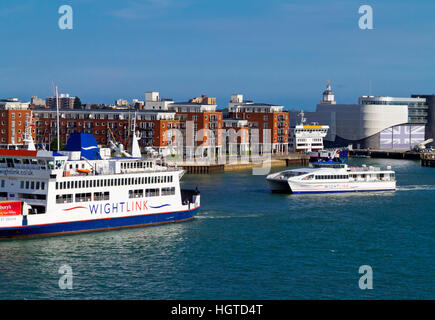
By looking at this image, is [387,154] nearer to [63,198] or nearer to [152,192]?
[152,192]

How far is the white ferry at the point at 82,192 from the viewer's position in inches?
1689

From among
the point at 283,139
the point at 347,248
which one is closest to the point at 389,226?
the point at 347,248

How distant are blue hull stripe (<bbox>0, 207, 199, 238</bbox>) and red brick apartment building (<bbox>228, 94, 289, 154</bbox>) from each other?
76.6 m

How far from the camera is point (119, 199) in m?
46.2

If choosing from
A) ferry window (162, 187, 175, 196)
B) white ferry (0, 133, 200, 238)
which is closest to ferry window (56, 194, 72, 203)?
white ferry (0, 133, 200, 238)

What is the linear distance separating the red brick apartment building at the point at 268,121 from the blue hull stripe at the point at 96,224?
76577 millimetres

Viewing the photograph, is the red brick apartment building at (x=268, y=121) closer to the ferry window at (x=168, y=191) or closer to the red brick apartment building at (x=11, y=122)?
the red brick apartment building at (x=11, y=122)

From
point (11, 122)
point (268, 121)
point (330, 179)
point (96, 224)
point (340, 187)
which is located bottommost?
point (96, 224)

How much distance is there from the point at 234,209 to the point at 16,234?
18500mm

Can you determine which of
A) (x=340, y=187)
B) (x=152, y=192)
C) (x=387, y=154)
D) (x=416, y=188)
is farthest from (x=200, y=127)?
(x=152, y=192)

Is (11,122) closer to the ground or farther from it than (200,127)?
farther from it

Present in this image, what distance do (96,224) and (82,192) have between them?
85.0 inches

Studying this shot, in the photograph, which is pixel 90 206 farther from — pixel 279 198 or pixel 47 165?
pixel 279 198

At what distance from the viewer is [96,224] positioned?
4491 centimetres
